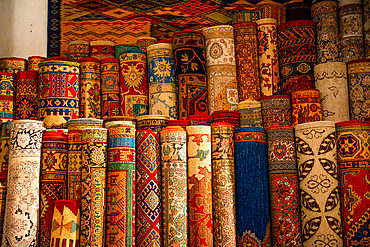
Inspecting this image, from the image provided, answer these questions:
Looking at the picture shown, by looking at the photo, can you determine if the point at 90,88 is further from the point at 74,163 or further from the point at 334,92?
the point at 334,92

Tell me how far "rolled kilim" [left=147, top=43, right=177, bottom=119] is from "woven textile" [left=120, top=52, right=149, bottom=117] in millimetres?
49

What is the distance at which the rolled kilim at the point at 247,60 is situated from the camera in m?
3.33

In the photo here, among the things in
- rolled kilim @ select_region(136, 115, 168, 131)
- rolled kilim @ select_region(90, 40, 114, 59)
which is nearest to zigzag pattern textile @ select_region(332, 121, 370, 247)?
rolled kilim @ select_region(136, 115, 168, 131)

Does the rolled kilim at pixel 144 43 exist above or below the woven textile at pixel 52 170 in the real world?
above

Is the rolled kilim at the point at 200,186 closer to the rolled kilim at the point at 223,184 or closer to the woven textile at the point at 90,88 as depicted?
the rolled kilim at the point at 223,184

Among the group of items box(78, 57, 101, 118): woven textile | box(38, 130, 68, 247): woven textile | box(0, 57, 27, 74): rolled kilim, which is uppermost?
box(0, 57, 27, 74): rolled kilim

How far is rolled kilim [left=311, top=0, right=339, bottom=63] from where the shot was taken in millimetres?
3402

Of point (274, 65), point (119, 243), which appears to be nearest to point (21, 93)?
point (119, 243)

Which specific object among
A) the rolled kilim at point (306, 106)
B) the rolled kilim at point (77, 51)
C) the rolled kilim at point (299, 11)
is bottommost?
the rolled kilim at point (306, 106)

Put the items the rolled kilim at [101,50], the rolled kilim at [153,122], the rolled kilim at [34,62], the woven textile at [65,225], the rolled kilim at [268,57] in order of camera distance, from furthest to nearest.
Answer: the rolled kilim at [101,50], the rolled kilim at [34,62], the rolled kilim at [268,57], the rolled kilim at [153,122], the woven textile at [65,225]

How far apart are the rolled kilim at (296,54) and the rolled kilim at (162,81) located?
2.42 ft

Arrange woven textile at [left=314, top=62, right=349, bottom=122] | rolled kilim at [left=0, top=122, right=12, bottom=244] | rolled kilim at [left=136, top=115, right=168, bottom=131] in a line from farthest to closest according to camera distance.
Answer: woven textile at [left=314, top=62, right=349, bottom=122] → rolled kilim at [left=136, top=115, right=168, bottom=131] → rolled kilim at [left=0, top=122, right=12, bottom=244]

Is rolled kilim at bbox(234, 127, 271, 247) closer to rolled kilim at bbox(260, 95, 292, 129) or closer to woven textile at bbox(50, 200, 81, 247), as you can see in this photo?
rolled kilim at bbox(260, 95, 292, 129)

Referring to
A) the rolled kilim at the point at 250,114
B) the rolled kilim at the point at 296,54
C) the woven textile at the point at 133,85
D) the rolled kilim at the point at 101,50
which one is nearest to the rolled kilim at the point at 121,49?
the rolled kilim at the point at 101,50
